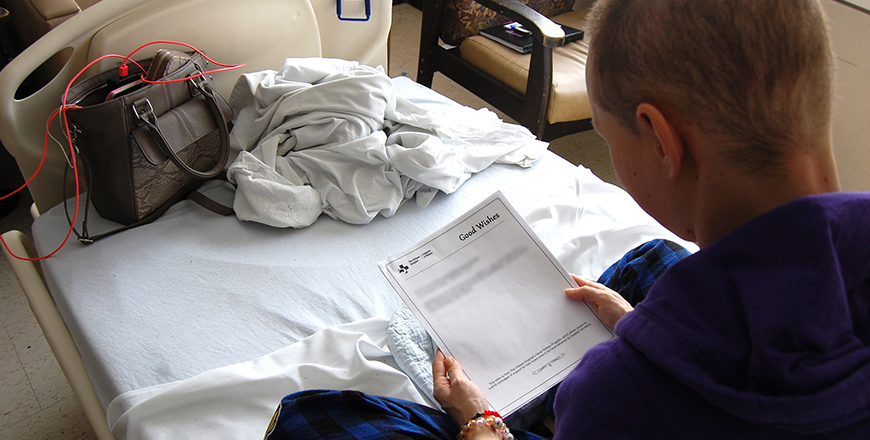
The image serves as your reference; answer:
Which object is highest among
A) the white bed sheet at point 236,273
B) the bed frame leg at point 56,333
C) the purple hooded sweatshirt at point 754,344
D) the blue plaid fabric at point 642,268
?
the purple hooded sweatshirt at point 754,344

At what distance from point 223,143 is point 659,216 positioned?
109 centimetres

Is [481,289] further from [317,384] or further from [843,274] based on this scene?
[843,274]

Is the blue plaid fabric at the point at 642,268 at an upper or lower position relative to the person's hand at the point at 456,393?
upper

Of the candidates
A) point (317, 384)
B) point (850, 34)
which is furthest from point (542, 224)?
point (850, 34)

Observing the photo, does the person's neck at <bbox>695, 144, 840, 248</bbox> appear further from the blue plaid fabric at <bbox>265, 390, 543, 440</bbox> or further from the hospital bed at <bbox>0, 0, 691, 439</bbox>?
the hospital bed at <bbox>0, 0, 691, 439</bbox>

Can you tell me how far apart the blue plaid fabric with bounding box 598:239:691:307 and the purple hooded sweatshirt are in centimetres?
54

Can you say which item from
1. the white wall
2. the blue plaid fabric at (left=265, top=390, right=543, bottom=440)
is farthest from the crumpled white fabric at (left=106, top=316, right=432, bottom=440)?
the white wall

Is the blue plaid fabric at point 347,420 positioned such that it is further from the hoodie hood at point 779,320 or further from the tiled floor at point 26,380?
the tiled floor at point 26,380

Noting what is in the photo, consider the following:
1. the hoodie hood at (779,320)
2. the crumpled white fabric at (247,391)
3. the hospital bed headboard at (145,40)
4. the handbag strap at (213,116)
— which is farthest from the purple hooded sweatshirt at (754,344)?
the hospital bed headboard at (145,40)

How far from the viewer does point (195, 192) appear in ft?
4.89

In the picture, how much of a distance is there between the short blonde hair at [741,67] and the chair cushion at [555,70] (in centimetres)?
150

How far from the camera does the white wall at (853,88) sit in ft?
7.36

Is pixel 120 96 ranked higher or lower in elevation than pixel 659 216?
lower

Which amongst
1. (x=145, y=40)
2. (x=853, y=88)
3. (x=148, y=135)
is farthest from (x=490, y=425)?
(x=853, y=88)
